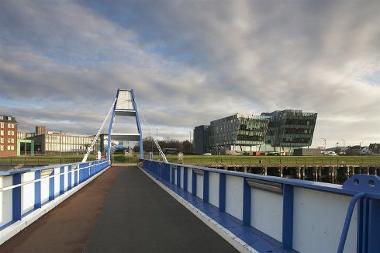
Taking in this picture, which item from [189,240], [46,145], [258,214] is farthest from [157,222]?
[46,145]

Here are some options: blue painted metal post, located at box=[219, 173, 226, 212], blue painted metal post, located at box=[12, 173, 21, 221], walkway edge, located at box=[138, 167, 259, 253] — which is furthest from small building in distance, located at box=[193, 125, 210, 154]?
blue painted metal post, located at box=[12, 173, 21, 221]

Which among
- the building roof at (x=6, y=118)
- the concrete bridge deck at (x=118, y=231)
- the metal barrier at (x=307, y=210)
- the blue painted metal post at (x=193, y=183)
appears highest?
the building roof at (x=6, y=118)

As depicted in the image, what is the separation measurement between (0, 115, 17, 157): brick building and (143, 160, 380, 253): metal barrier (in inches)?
5526

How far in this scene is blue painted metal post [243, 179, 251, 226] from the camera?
30.7ft

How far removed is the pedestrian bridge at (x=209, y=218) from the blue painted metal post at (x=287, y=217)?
14 mm

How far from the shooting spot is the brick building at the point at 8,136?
141 metres

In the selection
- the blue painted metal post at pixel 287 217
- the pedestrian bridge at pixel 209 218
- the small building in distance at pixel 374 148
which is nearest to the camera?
the pedestrian bridge at pixel 209 218

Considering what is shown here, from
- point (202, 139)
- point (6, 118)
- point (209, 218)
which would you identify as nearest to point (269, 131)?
point (202, 139)

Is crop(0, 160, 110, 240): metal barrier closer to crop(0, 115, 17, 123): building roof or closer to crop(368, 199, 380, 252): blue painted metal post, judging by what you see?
crop(368, 199, 380, 252): blue painted metal post

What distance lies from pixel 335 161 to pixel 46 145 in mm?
120343

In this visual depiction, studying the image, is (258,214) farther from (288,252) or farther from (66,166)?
(66,166)

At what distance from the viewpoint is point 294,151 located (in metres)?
145

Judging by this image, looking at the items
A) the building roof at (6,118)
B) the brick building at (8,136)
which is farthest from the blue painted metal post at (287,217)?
the building roof at (6,118)

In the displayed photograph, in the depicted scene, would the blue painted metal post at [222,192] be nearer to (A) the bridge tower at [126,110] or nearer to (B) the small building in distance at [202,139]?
(A) the bridge tower at [126,110]
